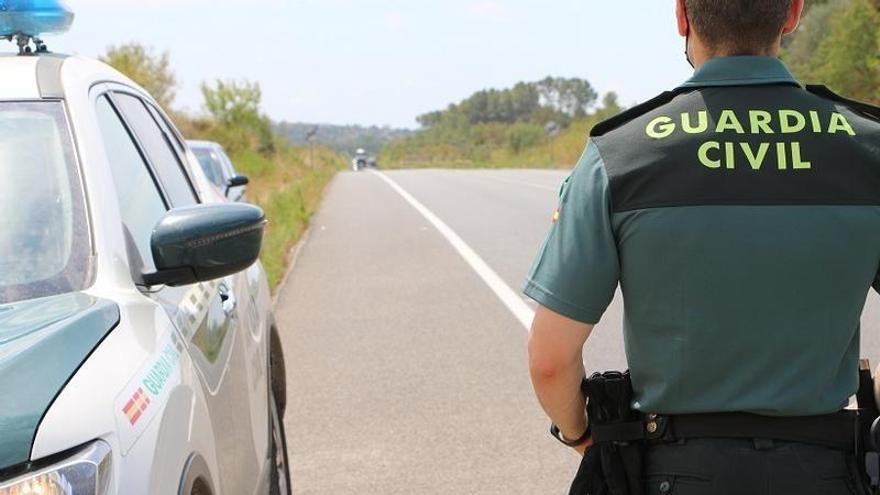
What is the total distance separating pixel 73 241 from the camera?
268 centimetres

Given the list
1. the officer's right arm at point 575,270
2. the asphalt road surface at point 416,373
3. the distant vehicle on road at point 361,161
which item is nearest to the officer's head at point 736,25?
the officer's right arm at point 575,270

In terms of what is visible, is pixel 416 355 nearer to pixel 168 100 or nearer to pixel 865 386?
pixel 865 386

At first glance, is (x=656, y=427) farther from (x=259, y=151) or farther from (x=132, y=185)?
(x=259, y=151)

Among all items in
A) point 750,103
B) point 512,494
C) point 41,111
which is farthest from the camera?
point 512,494

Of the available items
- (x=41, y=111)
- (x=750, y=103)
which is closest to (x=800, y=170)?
(x=750, y=103)

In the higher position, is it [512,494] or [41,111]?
[41,111]

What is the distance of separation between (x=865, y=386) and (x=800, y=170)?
0.57 metres

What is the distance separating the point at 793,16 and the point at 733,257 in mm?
556

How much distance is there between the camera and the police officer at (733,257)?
6.48 ft

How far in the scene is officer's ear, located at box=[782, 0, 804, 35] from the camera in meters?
2.13

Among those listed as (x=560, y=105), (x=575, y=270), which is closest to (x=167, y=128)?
(x=575, y=270)

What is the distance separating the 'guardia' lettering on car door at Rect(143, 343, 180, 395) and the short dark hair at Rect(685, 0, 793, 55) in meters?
1.33

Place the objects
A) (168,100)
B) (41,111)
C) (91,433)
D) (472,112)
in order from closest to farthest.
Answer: (91,433) < (41,111) < (168,100) < (472,112)

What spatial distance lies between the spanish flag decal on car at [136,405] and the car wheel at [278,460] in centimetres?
183
